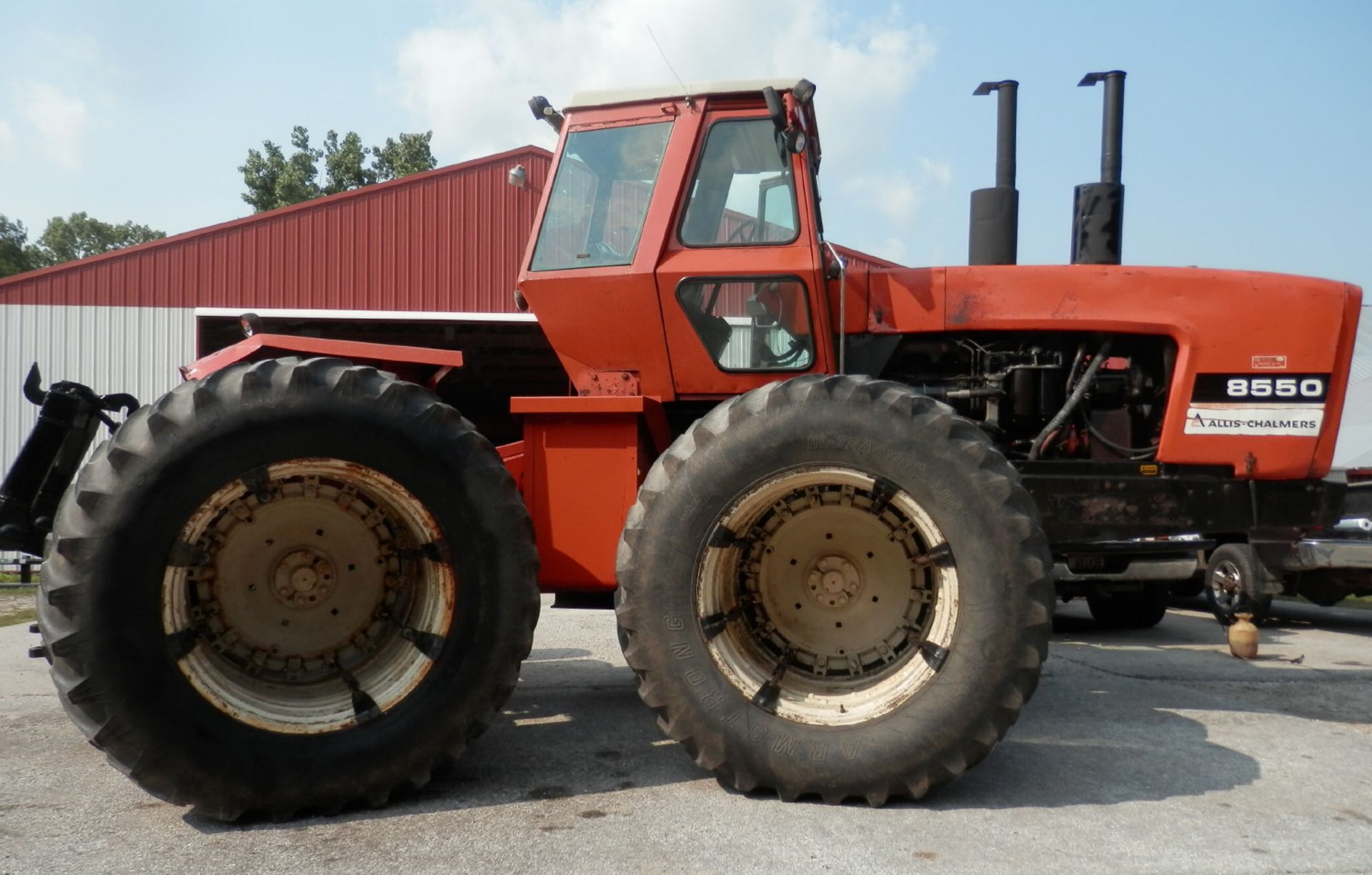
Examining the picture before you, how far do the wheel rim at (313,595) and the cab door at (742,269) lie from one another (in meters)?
1.40

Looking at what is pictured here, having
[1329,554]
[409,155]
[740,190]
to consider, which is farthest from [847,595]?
[409,155]

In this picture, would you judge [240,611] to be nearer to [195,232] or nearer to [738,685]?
[738,685]

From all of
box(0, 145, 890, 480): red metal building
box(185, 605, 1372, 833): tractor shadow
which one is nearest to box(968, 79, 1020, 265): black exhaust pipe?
box(185, 605, 1372, 833): tractor shadow

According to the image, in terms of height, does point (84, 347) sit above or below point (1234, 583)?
above

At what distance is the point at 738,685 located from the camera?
3.58 meters

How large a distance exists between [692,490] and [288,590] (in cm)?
143

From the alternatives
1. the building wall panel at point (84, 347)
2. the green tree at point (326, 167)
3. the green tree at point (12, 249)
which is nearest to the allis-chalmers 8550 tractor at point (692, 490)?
the building wall panel at point (84, 347)

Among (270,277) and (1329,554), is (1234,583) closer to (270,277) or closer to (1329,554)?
(1329,554)

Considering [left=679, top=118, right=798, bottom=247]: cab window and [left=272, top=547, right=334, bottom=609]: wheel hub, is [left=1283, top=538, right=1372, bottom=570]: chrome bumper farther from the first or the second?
[left=272, top=547, right=334, bottom=609]: wheel hub

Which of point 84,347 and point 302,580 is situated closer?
point 302,580

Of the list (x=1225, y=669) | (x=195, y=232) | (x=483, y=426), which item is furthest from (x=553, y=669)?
(x=195, y=232)

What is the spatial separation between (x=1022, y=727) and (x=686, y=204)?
2678 millimetres

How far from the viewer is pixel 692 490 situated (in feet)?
11.8

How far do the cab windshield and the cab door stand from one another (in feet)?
0.66
